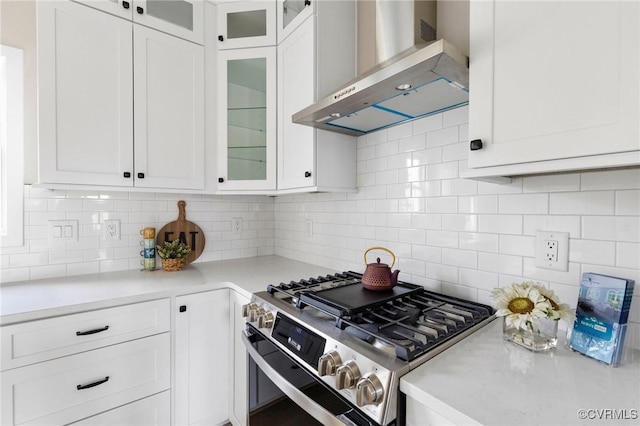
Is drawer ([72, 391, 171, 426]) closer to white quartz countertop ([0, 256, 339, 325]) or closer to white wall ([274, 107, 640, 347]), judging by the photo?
white quartz countertop ([0, 256, 339, 325])

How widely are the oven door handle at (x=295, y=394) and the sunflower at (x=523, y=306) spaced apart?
56cm

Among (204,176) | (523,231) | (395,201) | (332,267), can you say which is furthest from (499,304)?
(204,176)

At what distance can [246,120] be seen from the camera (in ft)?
6.20

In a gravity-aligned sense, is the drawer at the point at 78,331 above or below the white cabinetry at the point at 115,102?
below

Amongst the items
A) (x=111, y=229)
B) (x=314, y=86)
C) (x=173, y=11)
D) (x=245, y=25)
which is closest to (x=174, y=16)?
(x=173, y=11)

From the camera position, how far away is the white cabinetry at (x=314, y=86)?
151cm

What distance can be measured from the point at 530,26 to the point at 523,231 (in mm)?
651

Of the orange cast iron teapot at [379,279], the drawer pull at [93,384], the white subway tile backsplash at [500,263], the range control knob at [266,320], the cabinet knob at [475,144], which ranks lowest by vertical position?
the drawer pull at [93,384]

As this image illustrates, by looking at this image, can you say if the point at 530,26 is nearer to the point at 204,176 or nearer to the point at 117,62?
the point at 204,176

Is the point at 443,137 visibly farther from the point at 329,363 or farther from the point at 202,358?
the point at 202,358

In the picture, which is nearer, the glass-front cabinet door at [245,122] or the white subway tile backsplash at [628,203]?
the white subway tile backsplash at [628,203]

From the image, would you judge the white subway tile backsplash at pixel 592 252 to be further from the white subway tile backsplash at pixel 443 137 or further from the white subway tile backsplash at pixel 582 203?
the white subway tile backsplash at pixel 443 137

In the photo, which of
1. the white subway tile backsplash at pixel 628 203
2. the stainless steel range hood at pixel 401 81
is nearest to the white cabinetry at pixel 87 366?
the stainless steel range hood at pixel 401 81

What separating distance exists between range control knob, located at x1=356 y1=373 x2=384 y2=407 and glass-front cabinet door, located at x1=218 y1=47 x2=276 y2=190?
4.13 ft
